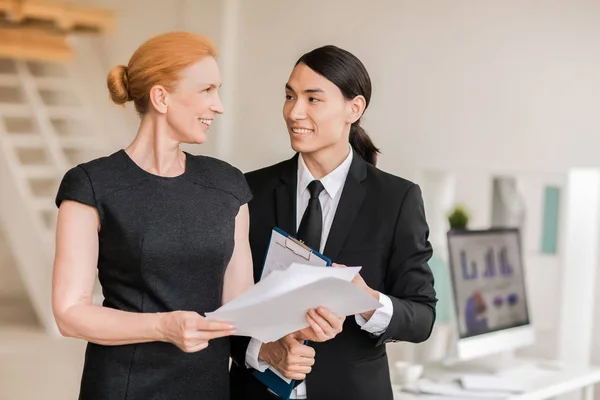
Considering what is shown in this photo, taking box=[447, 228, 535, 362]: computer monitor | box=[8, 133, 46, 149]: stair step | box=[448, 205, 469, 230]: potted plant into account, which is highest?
box=[8, 133, 46, 149]: stair step

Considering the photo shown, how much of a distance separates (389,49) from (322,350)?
3319 millimetres

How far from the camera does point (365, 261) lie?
2168 millimetres

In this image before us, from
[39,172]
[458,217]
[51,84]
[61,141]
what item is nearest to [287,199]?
[458,217]

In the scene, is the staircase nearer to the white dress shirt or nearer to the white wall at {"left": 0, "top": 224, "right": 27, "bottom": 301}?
the white wall at {"left": 0, "top": 224, "right": 27, "bottom": 301}

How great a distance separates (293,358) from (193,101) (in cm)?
60

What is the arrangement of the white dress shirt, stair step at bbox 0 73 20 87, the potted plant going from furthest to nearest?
stair step at bbox 0 73 20 87, the potted plant, the white dress shirt

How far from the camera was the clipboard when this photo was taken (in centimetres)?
204

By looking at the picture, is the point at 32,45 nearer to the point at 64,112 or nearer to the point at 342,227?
the point at 64,112

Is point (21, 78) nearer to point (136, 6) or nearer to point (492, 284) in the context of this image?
point (136, 6)

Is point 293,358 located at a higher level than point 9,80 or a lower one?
lower

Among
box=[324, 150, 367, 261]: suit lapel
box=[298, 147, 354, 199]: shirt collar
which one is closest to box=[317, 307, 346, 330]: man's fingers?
box=[324, 150, 367, 261]: suit lapel

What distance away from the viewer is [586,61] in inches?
176

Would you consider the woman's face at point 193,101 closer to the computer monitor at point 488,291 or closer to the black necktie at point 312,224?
the black necktie at point 312,224

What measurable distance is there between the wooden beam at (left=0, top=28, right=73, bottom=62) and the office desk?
162 inches
